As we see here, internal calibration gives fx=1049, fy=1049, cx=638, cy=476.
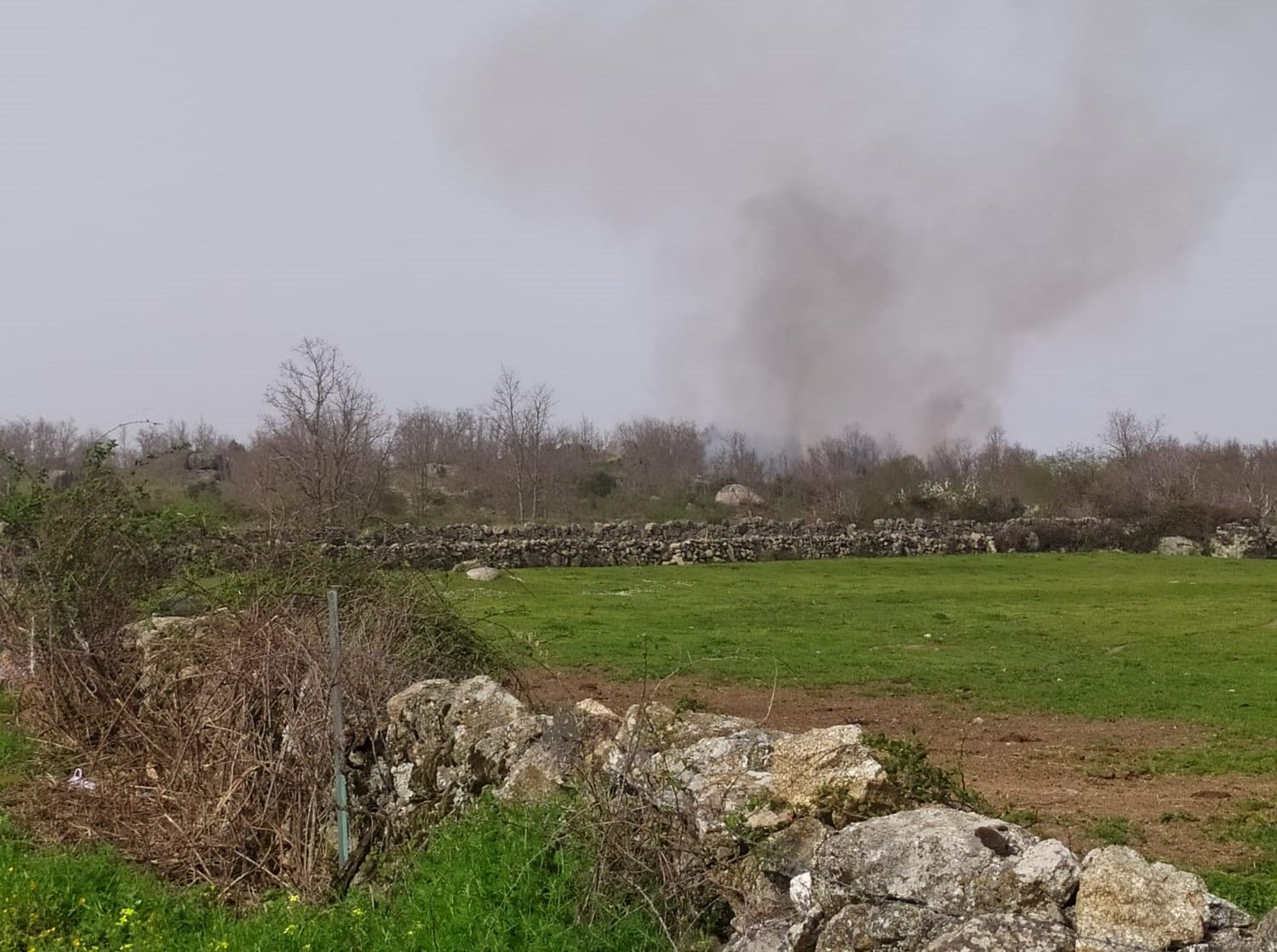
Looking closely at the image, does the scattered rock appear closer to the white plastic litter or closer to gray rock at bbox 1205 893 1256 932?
the white plastic litter

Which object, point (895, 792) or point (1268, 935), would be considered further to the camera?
point (895, 792)

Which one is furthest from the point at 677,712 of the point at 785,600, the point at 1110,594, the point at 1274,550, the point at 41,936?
the point at 1274,550

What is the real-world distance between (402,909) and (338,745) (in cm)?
173

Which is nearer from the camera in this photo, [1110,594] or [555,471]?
A: [1110,594]

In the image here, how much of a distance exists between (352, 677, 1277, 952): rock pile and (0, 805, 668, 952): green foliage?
1.67ft

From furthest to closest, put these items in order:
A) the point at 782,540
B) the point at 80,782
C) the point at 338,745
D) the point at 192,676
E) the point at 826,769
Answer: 1. the point at 782,540
2. the point at 80,782
3. the point at 192,676
4. the point at 338,745
5. the point at 826,769

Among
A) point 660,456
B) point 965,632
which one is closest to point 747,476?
point 660,456

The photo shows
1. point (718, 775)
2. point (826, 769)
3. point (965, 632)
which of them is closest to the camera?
point (826, 769)

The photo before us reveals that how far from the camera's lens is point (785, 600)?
30625mm

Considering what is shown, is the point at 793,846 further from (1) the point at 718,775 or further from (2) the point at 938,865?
(2) the point at 938,865

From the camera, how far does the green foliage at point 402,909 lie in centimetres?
549

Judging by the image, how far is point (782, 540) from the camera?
Result: 5184cm

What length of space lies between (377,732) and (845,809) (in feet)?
13.6

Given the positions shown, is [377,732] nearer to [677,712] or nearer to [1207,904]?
[677,712]
